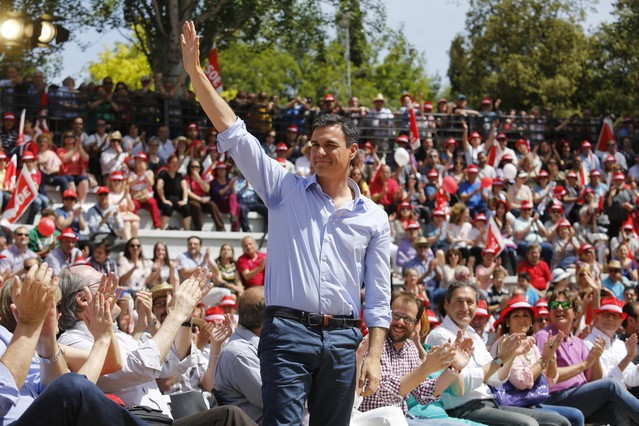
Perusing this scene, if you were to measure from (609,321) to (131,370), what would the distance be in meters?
5.59

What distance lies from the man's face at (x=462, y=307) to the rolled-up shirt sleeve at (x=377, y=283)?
2.86m

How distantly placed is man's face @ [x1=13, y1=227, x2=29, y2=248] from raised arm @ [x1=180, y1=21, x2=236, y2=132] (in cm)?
850

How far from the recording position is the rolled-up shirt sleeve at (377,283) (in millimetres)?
4934

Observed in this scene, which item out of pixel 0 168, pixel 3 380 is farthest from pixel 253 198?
pixel 3 380

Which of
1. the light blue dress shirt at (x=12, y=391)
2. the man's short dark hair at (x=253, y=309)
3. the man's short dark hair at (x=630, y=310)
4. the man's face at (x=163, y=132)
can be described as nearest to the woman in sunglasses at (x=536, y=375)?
the man's short dark hair at (x=630, y=310)

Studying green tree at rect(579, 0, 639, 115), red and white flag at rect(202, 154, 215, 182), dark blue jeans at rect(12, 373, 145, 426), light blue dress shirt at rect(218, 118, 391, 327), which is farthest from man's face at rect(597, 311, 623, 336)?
green tree at rect(579, 0, 639, 115)

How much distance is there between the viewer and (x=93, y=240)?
13.7 meters

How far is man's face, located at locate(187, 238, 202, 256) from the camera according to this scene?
13.7m

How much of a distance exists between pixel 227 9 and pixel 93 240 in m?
8.81

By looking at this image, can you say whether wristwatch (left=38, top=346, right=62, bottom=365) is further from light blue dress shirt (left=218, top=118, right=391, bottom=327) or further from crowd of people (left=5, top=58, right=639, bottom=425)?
light blue dress shirt (left=218, top=118, right=391, bottom=327)

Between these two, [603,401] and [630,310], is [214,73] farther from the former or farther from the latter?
[603,401]

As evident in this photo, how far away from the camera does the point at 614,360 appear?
937cm

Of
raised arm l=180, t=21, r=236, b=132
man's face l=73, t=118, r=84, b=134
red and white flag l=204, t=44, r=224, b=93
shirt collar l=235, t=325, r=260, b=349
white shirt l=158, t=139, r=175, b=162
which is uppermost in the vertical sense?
red and white flag l=204, t=44, r=224, b=93

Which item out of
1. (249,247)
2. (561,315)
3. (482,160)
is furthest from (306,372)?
(482,160)
